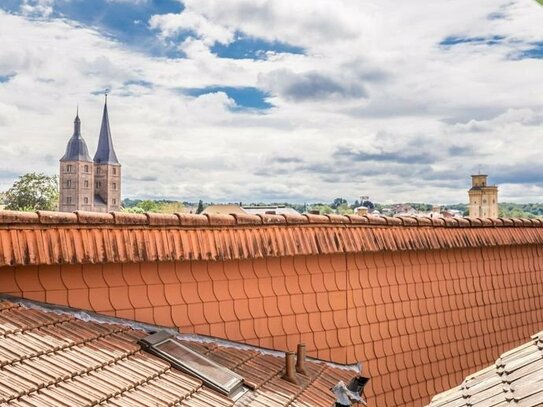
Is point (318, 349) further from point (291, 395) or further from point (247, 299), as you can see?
point (291, 395)

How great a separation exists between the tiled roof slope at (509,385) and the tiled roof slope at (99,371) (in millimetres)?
1376

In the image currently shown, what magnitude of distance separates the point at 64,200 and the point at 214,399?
108 meters

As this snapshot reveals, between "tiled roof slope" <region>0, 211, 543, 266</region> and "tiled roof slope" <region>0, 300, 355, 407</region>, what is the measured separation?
0.48 meters

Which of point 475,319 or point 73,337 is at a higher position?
point 73,337

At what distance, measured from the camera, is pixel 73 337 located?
430 cm

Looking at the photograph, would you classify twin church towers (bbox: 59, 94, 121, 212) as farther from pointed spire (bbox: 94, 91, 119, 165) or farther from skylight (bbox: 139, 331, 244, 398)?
skylight (bbox: 139, 331, 244, 398)

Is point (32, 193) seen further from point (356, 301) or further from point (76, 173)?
point (356, 301)

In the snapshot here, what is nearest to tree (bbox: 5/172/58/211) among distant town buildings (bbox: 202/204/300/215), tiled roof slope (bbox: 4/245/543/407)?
distant town buildings (bbox: 202/204/300/215)

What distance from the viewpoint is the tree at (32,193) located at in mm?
62000

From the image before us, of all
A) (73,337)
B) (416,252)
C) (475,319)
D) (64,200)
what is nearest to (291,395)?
(73,337)

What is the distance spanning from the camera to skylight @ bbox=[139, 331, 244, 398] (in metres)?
4.34

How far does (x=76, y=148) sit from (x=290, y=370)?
4197 inches

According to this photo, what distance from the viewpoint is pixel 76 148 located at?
4166 inches

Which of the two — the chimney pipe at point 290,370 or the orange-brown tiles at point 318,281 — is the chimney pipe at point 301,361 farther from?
the orange-brown tiles at point 318,281
